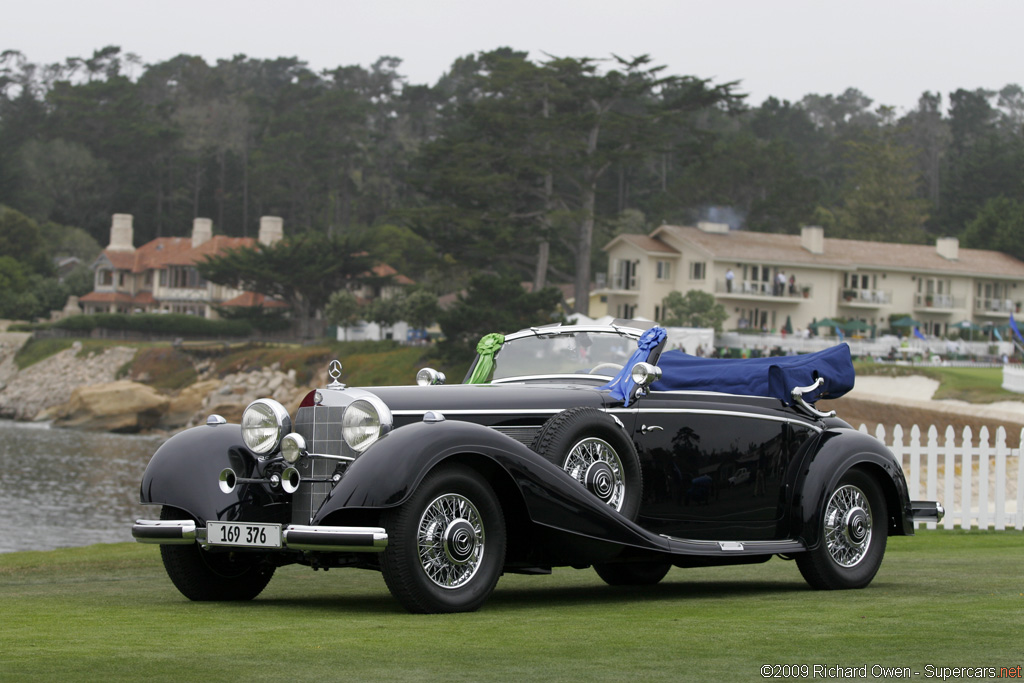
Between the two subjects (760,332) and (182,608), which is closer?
(182,608)

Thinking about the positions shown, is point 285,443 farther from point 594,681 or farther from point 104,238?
point 104,238

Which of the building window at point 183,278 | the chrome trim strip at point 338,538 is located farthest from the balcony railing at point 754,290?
the chrome trim strip at point 338,538

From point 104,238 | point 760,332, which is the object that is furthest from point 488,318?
point 104,238

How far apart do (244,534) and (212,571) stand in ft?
3.34

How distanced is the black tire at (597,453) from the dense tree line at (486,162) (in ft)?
196

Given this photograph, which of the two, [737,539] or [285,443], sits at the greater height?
[285,443]

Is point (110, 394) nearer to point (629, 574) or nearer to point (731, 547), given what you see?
point (629, 574)

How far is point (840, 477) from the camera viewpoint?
9.36m

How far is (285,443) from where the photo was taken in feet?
25.3

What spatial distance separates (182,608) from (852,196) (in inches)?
4119

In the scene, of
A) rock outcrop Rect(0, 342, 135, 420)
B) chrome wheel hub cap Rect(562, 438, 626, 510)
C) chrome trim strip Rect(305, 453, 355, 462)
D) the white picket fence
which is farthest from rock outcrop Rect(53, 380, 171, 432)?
chrome wheel hub cap Rect(562, 438, 626, 510)

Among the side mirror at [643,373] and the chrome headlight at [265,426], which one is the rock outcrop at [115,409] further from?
the side mirror at [643,373]

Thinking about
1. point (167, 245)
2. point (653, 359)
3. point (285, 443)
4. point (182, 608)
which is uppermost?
point (167, 245)

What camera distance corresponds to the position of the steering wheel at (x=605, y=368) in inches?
375
